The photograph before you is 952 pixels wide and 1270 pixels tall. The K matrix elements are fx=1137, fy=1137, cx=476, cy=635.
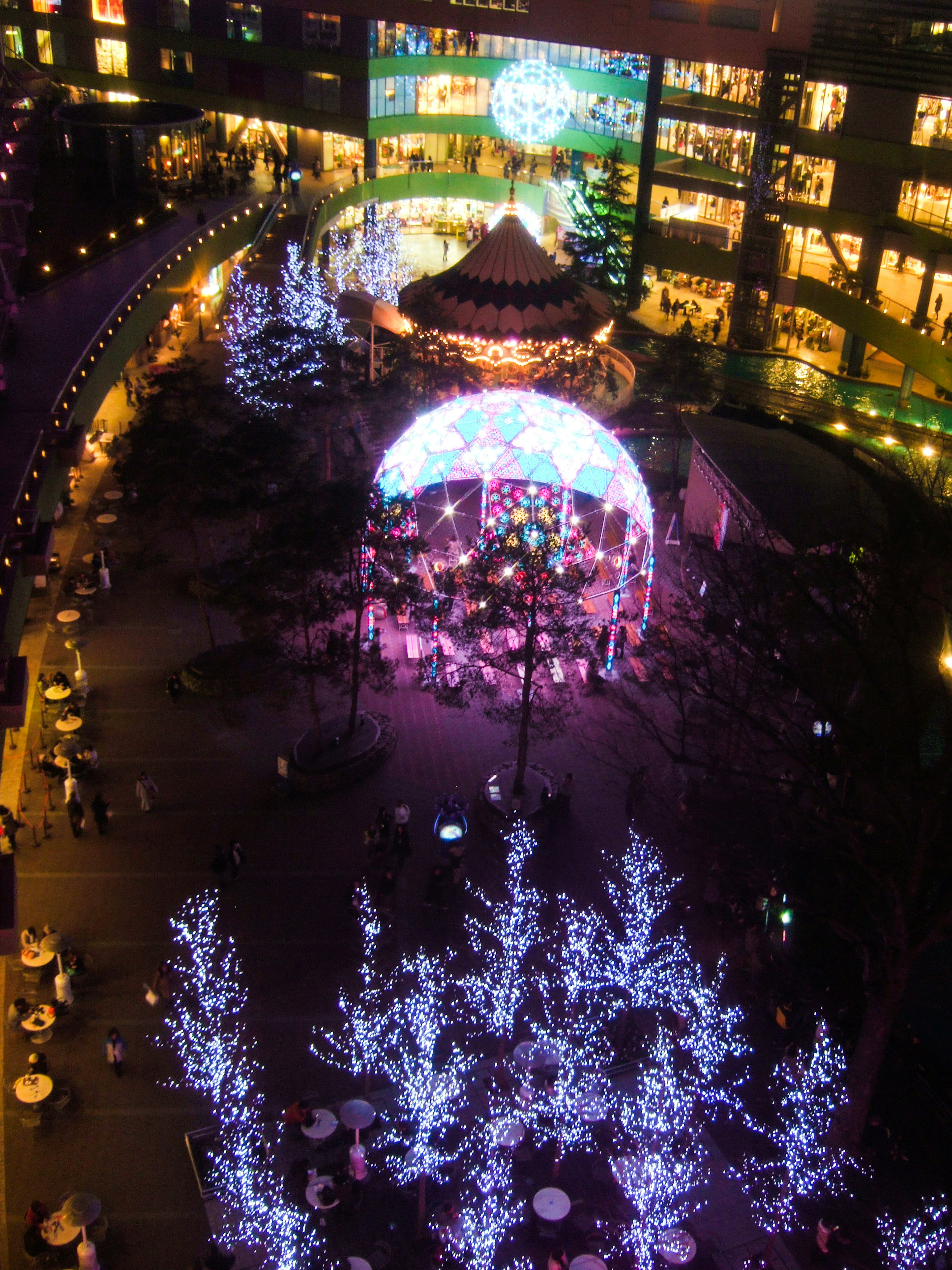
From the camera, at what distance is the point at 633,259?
45.8 m

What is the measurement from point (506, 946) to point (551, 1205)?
4557 mm

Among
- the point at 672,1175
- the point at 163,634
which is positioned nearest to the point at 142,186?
the point at 163,634

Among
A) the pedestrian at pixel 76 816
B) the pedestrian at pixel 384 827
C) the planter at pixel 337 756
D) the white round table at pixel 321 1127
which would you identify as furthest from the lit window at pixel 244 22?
the white round table at pixel 321 1127

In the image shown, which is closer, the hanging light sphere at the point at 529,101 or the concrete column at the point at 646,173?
the hanging light sphere at the point at 529,101

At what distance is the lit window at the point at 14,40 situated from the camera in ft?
195

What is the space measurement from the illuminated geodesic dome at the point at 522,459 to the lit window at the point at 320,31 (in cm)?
3197

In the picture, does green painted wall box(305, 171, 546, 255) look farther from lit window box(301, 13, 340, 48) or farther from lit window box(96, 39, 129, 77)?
lit window box(96, 39, 129, 77)

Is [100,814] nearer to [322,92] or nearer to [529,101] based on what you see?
[529,101]

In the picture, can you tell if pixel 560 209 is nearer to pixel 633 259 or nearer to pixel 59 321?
pixel 633 259

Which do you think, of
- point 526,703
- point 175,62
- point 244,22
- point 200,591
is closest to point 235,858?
point 526,703

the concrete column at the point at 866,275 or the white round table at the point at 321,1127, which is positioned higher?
the concrete column at the point at 866,275

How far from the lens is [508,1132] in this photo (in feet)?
46.9

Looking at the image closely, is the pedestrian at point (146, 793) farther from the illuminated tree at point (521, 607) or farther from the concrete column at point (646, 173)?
the concrete column at point (646, 173)

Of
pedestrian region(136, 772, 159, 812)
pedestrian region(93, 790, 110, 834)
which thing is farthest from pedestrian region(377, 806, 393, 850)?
pedestrian region(93, 790, 110, 834)
